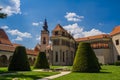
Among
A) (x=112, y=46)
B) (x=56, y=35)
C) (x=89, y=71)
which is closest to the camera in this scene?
(x=89, y=71)

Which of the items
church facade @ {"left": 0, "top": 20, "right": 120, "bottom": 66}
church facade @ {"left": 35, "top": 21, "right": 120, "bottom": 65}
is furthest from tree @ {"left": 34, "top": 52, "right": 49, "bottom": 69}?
church facade @ {"left": 35, "top": 21, "right": 120, "bottom": 65}

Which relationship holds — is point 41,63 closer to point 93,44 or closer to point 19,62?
point 19,62

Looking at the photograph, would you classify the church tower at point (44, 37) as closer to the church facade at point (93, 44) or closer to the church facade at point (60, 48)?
the church facade at point (60, 48)

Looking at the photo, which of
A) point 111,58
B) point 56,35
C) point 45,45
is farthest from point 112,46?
point 45,45

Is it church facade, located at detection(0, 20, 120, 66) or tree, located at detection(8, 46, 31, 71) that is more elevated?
church facade, located at detection(0, 20, 120, 66)

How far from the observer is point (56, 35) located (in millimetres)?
65375

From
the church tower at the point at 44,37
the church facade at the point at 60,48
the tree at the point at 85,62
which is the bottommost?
the tree at the point at 85,62

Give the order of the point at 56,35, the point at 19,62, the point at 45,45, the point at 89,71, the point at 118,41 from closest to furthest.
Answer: the point at 89,71, the point at 19,62, the point at 118,41, the point at 56,35, the point at 45,45

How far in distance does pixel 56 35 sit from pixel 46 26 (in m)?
20.6

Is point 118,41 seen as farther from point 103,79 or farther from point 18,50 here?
point 103,79

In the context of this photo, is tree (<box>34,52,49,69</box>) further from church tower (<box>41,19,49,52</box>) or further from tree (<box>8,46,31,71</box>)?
church tower (<box>41,19,49,52</box>)

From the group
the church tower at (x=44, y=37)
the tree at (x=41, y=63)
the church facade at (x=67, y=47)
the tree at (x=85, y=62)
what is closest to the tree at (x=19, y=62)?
the tree at (x=41, y=63)

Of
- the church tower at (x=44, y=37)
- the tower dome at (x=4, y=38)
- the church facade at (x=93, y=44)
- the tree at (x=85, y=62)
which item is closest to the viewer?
the tree at (x=85, y=62)

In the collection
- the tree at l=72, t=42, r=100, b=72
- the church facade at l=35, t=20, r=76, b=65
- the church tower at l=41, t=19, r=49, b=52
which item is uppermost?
the church tower at l=41, t=19, r=49, b=52
